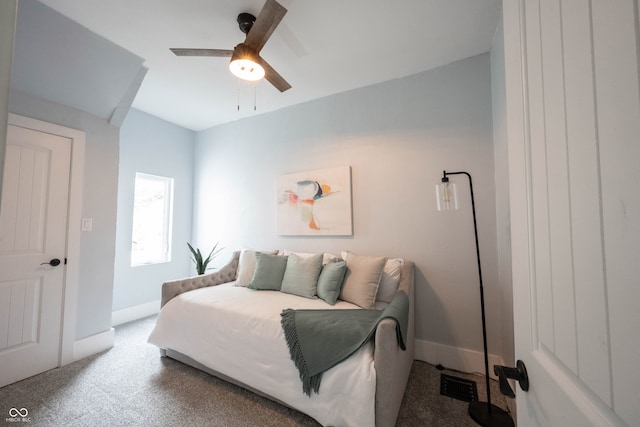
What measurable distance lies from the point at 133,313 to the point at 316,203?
2.91 metres

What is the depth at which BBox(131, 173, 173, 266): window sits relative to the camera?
3.50 m

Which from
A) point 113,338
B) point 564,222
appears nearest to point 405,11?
point 564,222

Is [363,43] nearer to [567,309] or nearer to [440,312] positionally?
[567,309]

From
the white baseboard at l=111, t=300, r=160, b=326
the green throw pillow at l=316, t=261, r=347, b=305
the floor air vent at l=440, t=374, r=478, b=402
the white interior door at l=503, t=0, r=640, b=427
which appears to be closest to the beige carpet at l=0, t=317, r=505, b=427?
the floor air vent at l=440, t=374, r=478, b=402

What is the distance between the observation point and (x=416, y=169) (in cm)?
247

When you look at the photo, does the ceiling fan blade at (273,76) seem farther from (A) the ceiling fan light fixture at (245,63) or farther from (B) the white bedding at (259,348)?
(B) the white bedding at (259,348)

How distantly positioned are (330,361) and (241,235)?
8.15ft

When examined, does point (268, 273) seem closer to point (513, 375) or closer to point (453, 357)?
point (453, 357)

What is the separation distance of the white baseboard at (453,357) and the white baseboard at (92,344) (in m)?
3.16

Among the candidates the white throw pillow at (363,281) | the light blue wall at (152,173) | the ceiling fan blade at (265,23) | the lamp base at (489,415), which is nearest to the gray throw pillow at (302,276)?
the white throw pillow at (363,281)

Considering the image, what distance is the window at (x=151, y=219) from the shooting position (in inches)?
138

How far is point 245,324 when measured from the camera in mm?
1860

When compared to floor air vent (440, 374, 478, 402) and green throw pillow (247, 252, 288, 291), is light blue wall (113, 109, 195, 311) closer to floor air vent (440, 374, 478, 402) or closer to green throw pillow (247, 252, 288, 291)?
green throw pillow (247, 252, 288, 291)

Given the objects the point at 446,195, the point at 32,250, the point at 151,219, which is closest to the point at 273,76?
the point at 446,195
